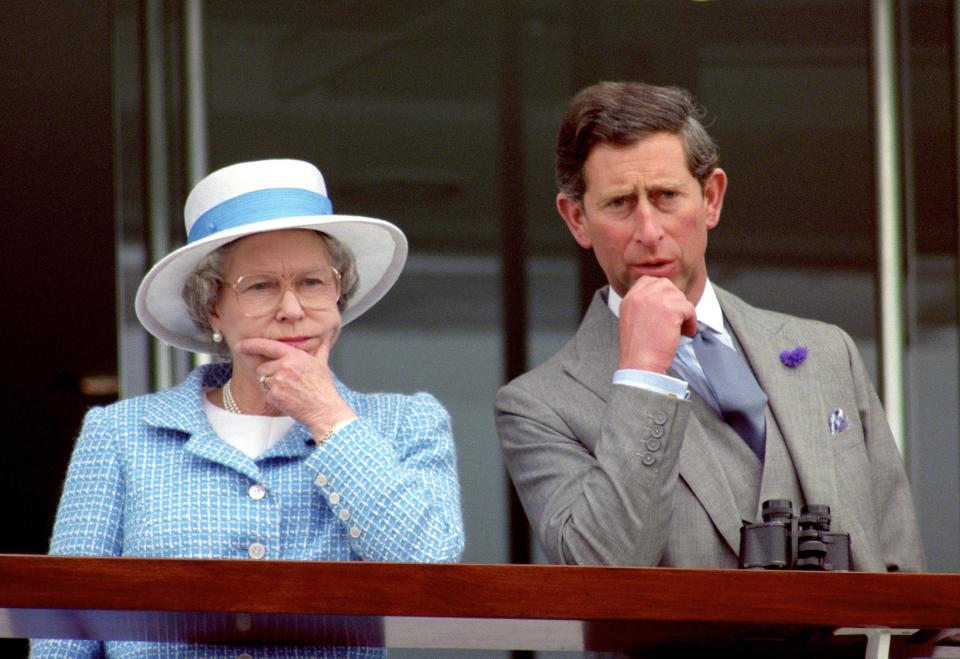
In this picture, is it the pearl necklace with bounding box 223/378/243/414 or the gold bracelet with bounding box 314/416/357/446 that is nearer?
the gold bracelet with bounding box 314/416/357/446

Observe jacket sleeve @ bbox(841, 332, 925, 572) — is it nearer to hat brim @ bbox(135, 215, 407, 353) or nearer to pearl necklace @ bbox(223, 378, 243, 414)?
hat brim @ bbox(135, 215, 407, 353)

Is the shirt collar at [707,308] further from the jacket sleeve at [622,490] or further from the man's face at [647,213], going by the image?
the jacket sleeve at [622,490]

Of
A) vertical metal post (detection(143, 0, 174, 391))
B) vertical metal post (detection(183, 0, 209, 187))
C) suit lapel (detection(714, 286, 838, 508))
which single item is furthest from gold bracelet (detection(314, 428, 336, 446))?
vertical metal post (detection(183, 0, 209, 187))

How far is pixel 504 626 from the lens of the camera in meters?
2.42

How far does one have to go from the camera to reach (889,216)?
4.34m

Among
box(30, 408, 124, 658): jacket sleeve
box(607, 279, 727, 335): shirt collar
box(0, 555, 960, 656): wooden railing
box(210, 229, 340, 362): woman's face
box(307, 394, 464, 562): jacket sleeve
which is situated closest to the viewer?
box(0, 555, 960, 656): wooden railing

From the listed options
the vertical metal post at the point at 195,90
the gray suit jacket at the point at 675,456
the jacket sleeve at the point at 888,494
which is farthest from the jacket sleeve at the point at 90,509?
the vertical metal post at the point at 195,90

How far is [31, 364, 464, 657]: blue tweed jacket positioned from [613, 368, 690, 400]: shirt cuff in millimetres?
316

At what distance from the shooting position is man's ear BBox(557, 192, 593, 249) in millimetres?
3146

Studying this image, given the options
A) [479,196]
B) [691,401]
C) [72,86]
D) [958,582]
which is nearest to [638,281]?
[691,401]

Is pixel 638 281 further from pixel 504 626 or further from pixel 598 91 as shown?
pixel 504 626

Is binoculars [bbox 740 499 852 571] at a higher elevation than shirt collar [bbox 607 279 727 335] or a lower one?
lower

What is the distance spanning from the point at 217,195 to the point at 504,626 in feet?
3.30

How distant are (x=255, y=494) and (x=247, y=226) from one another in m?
0.44
